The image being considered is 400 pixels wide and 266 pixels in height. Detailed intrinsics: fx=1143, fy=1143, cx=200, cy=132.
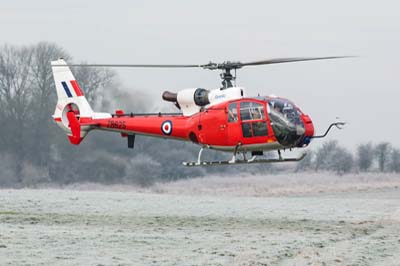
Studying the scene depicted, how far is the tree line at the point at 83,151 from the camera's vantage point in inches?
1719

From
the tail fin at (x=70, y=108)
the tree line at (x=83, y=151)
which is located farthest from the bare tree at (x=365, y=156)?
the tail fin at (x=70, y=108)

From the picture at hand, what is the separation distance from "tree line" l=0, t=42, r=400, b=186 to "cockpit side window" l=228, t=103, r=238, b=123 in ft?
46.4

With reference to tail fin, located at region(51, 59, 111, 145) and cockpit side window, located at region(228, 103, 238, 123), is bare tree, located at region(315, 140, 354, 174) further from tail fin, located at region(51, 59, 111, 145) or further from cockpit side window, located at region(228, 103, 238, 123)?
cockpit side window, located at region(228, 103, 238, 123)

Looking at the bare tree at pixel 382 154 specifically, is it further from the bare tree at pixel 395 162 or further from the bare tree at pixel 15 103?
the bare tree at pixel 15 103

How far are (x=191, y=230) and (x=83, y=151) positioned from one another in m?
18.2

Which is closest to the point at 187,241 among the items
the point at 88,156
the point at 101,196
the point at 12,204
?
the point at 12,204

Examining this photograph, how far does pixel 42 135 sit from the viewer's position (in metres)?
47.3

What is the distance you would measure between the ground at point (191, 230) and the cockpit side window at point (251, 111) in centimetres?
264

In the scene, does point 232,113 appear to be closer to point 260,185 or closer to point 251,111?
point 251,111

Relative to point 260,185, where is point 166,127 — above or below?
above

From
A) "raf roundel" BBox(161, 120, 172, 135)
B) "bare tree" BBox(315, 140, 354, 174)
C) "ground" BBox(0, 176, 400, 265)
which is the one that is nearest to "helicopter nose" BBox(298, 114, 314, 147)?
"ground" BBox(0, 176, 400, 265)

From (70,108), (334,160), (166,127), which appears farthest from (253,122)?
(334,160)

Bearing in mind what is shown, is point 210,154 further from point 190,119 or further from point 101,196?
point 190,119

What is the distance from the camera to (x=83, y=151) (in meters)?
43.8
